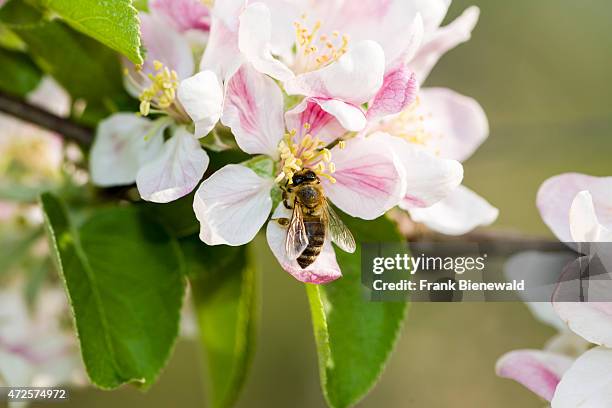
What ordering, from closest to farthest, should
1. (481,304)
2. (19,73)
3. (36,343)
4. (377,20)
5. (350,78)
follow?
1. (350,78)
2. (377,20)
3. (19,73)
4. (36,343)
5. (481,304)

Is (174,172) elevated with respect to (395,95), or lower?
lower

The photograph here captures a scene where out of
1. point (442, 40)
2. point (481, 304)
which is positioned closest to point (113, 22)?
point (442, 40)

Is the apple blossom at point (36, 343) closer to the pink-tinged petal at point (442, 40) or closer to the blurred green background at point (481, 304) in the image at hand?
the pink-tinged petal at point (442, 40)

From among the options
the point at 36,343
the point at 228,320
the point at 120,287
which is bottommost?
the point at 36,343

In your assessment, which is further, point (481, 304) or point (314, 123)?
point (481, 304)

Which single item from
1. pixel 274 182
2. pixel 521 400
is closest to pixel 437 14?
pixel 274 182

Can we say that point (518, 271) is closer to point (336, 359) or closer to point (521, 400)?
point (336, 359)

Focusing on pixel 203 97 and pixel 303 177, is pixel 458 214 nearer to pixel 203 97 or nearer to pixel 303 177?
pixel 303 177
